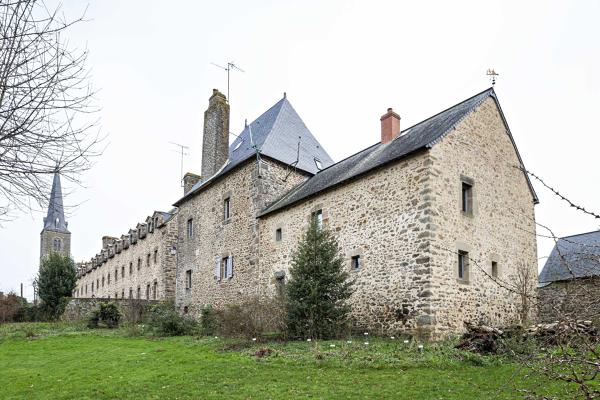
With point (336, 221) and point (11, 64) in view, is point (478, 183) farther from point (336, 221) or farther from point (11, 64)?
point (11, 64)

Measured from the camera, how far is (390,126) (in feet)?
58.1

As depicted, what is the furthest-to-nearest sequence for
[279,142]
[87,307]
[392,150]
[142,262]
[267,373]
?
[142,262] → [87,307] → [279,142] → [392,150] → [267,373]

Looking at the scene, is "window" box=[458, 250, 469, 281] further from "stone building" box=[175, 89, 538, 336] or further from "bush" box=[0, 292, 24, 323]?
"bush" box=[0, 292, 24, 323]

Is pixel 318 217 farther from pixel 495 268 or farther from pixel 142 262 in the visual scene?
pixel 142 262

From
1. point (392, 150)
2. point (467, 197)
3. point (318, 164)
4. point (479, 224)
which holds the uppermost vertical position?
point (318, 164)

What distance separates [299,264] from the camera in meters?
13.5

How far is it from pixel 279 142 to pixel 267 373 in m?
14.3

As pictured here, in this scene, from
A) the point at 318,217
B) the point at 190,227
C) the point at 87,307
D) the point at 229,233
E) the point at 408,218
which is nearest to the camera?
the point at 408,218

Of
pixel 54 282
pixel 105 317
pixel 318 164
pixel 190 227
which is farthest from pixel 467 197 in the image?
pixel 54 282

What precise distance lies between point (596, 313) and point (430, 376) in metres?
6.06

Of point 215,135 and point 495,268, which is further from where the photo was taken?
point 215,135

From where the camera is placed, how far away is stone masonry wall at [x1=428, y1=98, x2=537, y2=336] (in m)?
13.0

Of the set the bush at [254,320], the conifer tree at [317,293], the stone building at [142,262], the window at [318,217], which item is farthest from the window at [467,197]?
the stone building at [142,262]

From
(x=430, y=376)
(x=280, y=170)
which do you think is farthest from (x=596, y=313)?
(x=280, y=170)
